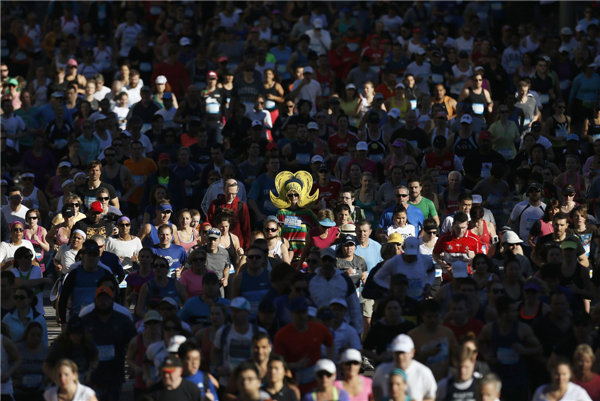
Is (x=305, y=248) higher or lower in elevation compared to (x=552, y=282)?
lower

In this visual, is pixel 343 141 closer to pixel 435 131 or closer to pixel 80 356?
pixel 435 131

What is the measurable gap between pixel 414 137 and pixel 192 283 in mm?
6803

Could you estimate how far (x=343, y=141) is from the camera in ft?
57.7

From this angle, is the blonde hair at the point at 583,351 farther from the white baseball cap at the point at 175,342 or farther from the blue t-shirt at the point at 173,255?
the blue t-shirt at the point at 173,255

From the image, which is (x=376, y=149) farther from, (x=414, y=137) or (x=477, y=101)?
(x=477, y=101)

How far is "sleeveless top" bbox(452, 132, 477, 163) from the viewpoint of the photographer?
1705 cm

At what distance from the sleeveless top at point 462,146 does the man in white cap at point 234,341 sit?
8061mm

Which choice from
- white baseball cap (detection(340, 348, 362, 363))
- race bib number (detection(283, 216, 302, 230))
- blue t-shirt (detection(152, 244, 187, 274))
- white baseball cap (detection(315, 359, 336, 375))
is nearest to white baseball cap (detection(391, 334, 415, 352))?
white baseball cap (detection(340, 348, 362, 363))

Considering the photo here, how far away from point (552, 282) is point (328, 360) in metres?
3.14

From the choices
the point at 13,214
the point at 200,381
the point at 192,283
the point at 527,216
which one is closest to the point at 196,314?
the point at 192,283

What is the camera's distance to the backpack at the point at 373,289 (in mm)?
11398

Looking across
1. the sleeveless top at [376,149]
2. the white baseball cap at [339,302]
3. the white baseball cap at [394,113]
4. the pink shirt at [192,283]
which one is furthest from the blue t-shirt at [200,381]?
the white baseball cap at [394,113]

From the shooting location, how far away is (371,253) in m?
12.9

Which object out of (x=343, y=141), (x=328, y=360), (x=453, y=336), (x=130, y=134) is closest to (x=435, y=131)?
(x=343, y=141)
